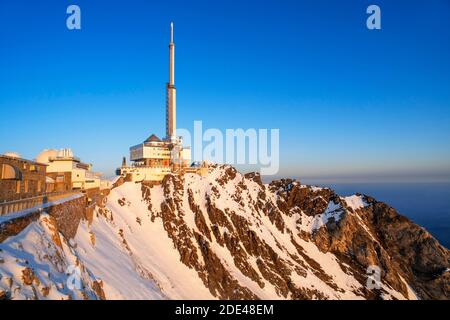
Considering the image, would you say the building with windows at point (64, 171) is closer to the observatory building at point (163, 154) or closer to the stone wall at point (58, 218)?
the stone wall at point (58, 218)

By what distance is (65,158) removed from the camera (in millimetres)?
57906

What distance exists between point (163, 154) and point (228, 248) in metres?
36.5

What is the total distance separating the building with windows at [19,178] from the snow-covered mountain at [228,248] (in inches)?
282

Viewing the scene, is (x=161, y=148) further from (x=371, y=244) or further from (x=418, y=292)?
(x=418, y=292)

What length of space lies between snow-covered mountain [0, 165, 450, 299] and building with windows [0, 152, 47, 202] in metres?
7.16

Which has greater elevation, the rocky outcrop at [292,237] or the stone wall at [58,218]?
the stone wall at [58,218]

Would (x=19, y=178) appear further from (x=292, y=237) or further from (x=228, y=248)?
(x=292, y=237)

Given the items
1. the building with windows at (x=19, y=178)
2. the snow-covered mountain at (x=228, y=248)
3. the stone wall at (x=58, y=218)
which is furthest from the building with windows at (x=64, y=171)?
the building with windows at (x=19, y=178)

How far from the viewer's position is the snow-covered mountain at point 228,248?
2544 cm

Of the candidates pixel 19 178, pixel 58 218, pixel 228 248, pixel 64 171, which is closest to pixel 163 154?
pixel 228 248

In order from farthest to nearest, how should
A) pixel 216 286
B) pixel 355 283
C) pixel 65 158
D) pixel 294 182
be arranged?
pixel 294 182 < pixel 355 283 < pixel 216 286 < pixel 65 158

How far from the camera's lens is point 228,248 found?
3374 inches
